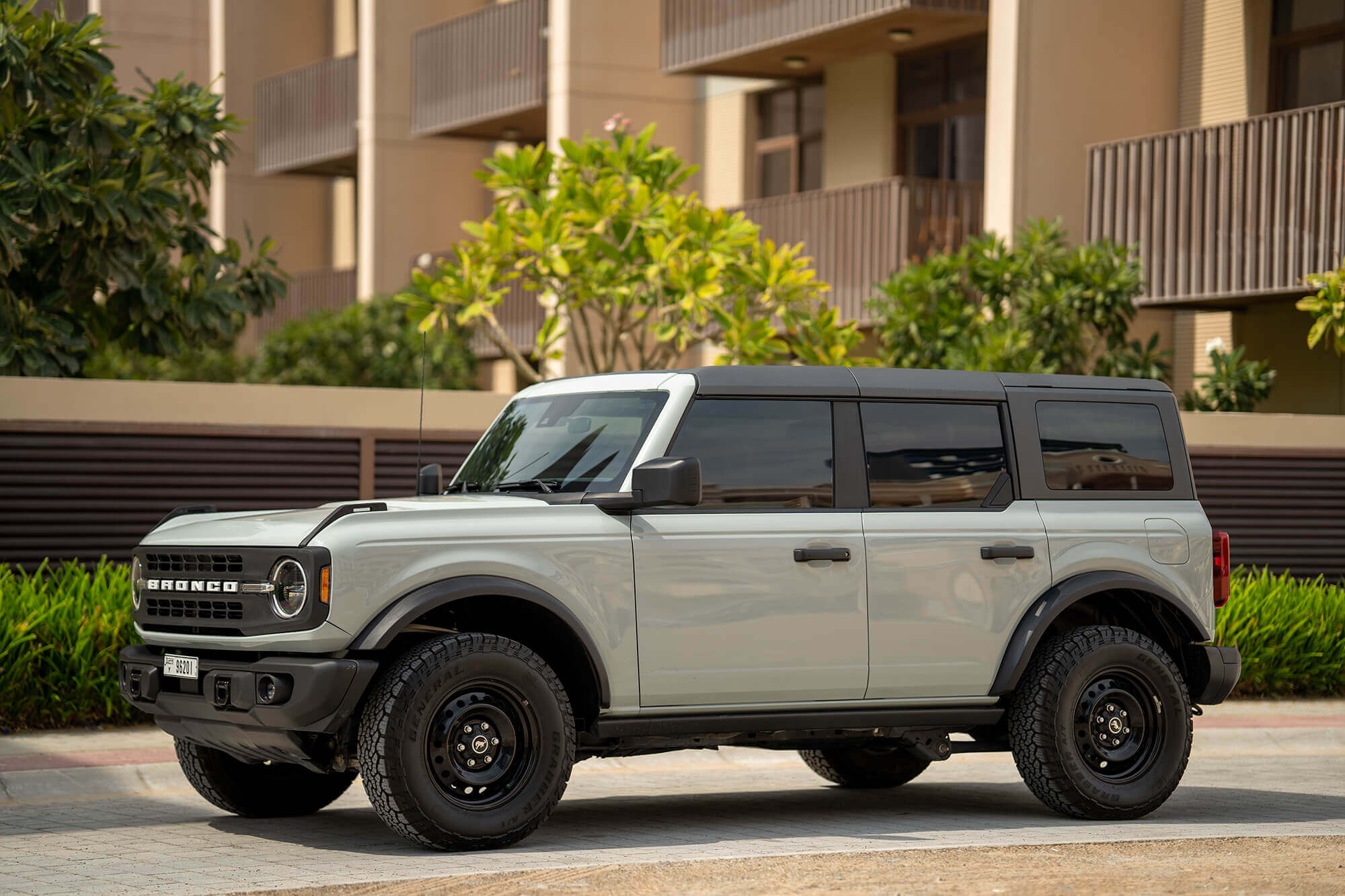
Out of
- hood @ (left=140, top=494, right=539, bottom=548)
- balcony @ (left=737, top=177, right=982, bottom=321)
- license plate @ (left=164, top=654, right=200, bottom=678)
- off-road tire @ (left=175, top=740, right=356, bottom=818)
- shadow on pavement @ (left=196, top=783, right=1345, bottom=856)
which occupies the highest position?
balcony @ (left=737, top=177, right=982, bottom=321)

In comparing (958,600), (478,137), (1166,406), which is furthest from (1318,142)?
(478,137)

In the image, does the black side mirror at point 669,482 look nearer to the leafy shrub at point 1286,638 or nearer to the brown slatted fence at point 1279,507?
the leafy shrub at point 1286,638

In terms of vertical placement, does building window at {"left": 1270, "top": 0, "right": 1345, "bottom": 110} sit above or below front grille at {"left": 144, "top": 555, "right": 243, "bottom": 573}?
above

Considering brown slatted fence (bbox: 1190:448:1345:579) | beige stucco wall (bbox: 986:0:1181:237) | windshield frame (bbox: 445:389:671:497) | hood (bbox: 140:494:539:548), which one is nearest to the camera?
hood (bbox: 140:494:539:548)

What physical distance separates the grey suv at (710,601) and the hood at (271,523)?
1.0 inches

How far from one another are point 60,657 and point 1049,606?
5879 millimetres

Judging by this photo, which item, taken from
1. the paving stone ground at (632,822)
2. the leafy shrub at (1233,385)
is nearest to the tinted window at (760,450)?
the paving stone ground at (632,822)

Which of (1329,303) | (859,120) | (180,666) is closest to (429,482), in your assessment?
(180,666)

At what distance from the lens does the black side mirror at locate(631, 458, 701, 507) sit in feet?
25.3

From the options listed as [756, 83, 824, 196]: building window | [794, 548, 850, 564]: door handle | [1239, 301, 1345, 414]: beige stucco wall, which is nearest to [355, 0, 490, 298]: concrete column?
[756, 83, 824, 196]: building window

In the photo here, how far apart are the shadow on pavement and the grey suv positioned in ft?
0.78

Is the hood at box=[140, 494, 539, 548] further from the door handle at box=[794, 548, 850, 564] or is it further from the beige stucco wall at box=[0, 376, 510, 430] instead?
the beige stucco wall at box=[0, 376, 510, 430]

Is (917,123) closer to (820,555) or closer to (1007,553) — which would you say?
(1007,553)

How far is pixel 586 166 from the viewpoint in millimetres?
16344
